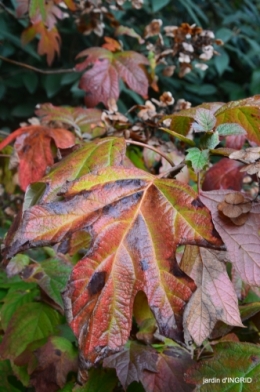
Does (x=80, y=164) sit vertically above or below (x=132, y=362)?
above

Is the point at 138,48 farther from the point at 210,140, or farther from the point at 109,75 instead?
the point at 210,140

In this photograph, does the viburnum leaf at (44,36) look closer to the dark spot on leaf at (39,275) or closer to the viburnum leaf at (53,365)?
the dark spot on leaf at (39,275)

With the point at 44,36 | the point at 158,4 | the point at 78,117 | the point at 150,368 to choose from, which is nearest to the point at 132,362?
the point at 150,368

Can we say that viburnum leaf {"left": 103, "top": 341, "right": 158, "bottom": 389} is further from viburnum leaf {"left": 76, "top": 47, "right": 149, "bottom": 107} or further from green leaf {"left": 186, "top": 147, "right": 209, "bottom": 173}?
viburnum leaf {"left": 76, "top": 47, "right": 149, "bottom": 107}

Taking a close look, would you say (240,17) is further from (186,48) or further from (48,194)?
(48,194)

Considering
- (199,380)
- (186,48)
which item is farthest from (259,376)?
(186,48)

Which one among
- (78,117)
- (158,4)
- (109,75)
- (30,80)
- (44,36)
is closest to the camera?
(78,117)

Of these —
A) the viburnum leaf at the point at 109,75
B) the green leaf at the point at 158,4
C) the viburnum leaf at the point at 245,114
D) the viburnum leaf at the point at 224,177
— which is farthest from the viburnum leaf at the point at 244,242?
the green leaf at the point at 158,4
